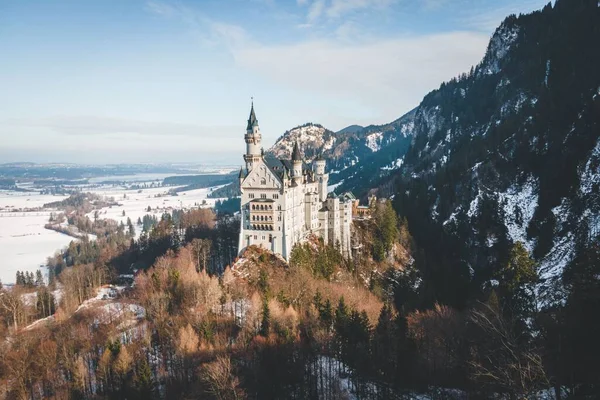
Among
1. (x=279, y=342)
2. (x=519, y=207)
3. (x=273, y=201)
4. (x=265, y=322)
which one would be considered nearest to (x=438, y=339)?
(x=279, y=342)

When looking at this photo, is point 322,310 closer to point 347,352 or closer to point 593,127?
point 347,352

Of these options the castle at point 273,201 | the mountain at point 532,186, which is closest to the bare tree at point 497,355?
the mountain at point 532,186

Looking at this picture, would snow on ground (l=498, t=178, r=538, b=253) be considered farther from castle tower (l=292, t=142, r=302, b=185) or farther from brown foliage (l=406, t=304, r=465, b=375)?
brown foliage (l=406, t=304, r=465, b=375)

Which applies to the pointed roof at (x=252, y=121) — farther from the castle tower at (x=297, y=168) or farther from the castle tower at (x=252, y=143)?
the castle tower at (x=297, y=168)

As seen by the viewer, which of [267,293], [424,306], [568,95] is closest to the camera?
[267,293]

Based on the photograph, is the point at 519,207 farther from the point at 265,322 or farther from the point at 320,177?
the point at 265,322

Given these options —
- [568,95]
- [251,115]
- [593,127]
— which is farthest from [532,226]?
[251,115]

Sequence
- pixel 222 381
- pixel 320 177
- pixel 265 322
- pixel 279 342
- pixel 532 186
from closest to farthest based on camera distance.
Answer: pixel 222 381, pixel 279 342, pixel 265 322, pixel 320 177, pixel 532 186

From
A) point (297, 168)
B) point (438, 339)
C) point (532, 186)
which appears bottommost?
point (438, 339)
